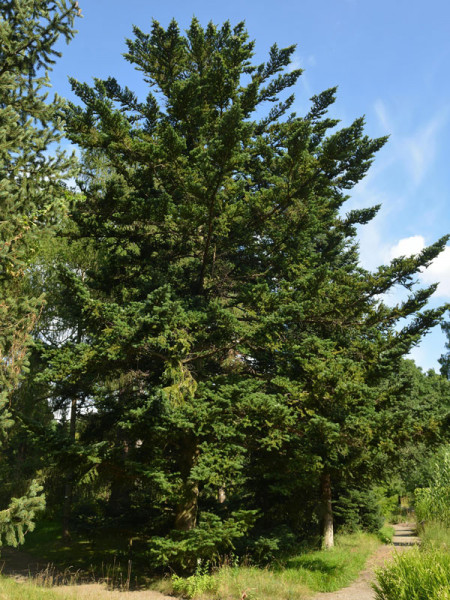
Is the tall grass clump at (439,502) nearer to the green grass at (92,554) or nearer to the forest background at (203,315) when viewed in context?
the forest background at (203,315)

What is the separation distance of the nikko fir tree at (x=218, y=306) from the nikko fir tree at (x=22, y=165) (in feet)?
9.13

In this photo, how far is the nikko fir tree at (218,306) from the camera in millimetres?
10227

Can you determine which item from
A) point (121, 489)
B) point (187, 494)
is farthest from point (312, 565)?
point (121, 489)

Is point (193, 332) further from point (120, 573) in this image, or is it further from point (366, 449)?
point (120, 573)

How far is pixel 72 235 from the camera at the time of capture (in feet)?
41.6

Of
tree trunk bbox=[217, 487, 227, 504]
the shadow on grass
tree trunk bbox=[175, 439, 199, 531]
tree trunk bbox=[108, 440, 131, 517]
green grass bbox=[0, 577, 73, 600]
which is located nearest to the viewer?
green grass bbox=[0, 577, 73, 600]

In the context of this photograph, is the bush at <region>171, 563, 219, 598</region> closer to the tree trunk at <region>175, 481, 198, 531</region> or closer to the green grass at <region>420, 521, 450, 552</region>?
the tree trunk at <region>175, 481, 198, 531</region>

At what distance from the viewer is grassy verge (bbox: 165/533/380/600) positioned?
9430mm

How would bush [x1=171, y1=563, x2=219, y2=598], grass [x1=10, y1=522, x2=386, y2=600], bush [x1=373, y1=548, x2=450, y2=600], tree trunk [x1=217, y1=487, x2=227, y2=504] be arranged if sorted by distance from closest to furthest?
bush [x1=373, y1=548, x2=450, y2=600]
grass [x1=10, y1=522, x2=386, y2=600]
bush [x1=171, y1=563, x2=219, y2=598]
tree trunk [x1=217, y1=487, x2=227, y2=504]

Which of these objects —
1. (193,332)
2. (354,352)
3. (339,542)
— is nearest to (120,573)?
(193,332)

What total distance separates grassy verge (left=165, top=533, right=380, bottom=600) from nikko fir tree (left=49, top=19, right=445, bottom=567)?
0.65m

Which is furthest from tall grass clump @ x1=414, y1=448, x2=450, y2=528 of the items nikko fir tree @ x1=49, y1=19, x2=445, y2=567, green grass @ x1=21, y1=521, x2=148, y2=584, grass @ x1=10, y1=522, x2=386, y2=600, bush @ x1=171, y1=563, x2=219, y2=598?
green grass @ x1=21, y1=521, x2=148, y2=584

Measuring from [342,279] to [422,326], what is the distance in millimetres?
2949

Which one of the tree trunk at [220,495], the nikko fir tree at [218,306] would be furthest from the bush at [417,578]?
the tree trunk at [220,495]
